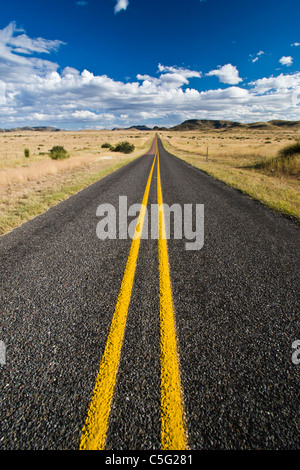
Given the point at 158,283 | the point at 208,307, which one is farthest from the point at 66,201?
the point at 208,307

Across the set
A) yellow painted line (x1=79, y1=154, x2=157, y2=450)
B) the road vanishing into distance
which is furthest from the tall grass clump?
yellow painted line (x1=79, y1=154, x2=157, y2=450)

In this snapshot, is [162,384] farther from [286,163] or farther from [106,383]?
[286,163]

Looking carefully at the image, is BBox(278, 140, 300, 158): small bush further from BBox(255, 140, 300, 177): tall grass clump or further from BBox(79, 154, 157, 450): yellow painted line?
BBox(79, 154, 157, 450): yellow painted line

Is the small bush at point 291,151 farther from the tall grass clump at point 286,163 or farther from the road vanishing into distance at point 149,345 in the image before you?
the road vanishing into distance at point 149,345

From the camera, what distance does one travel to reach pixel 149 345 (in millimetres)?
1810

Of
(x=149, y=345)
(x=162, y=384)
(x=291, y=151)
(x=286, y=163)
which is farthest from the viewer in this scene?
(x=291, y=151)

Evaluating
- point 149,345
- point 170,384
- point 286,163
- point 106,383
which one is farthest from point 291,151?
point 106,383

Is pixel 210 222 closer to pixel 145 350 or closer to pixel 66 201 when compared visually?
pixel 145 350

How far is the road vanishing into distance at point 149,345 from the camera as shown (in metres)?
1.28

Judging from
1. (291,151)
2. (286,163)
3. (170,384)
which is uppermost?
(291,151)

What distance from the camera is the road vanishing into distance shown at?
4.20ft

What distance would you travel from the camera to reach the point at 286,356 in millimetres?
1747

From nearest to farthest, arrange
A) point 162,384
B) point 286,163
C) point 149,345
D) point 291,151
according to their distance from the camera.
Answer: point 162,384 → point 149,345 → point 286,163 → point 291,151

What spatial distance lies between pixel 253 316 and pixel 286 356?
44cm
